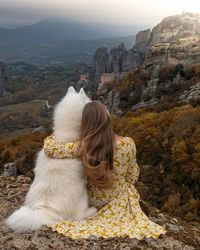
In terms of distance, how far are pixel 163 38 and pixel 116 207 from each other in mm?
118891

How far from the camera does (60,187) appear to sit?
4.63m

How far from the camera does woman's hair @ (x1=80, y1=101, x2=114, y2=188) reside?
4.55m

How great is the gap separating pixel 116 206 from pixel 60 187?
0.81 meters

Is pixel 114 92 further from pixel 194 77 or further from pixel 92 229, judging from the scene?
pixel 92 229

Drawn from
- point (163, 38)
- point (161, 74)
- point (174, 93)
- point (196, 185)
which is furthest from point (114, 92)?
point (163, 38)

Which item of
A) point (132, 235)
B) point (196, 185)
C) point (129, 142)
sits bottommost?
point (196, 185)

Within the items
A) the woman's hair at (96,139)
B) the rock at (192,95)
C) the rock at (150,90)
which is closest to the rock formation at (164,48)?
the rock at (150,90)

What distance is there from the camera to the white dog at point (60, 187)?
15.2ft

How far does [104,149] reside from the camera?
15.1 ft

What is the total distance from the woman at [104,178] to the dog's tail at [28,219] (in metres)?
0.19

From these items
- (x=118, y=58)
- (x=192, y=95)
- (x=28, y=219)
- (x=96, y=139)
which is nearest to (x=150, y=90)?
(x=192, y=95)

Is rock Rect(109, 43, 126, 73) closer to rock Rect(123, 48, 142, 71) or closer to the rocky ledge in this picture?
rock Rect(123, 48, 142, 71)

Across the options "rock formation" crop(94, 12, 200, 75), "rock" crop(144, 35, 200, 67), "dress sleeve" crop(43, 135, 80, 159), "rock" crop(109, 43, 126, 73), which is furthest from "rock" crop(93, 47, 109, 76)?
"dress sleeve" crop(43, 135, 80, 159)

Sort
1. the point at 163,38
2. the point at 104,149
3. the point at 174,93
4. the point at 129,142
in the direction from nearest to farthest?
the point at 104,149 → the point at 129,142 → the point at 174,93 → the point at 163,38
